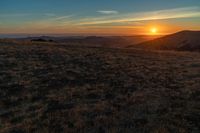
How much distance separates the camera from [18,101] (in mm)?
11406

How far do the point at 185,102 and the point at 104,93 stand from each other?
12.5 ft

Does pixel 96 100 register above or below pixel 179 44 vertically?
above

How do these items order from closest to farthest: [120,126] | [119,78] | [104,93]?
[120,126]
[104,93]
[119,78]

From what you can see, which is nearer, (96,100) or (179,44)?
(96,100)

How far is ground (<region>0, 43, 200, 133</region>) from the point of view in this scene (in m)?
8.71

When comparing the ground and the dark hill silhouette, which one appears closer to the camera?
the ground

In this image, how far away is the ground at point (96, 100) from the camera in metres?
8.71

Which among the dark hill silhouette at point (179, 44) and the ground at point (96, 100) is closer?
the ground at point (96, 100)

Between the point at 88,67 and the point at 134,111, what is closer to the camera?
the point at 134,111

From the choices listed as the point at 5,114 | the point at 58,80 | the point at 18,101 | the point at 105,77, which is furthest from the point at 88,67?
the point at 5,114

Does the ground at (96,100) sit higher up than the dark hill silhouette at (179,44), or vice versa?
the ground at (96,100)

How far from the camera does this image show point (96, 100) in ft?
38.3

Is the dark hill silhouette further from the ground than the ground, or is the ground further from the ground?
the ground

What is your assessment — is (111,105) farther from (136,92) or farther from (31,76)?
(31,76)
